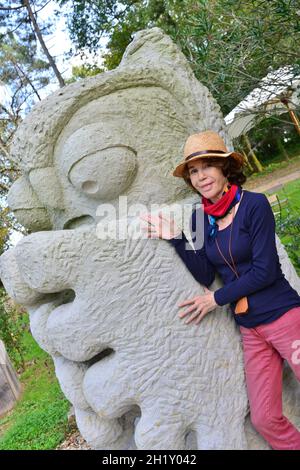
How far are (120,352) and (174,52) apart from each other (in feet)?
4.83

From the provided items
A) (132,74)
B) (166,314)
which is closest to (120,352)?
(166,314)

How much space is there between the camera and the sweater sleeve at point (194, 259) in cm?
163

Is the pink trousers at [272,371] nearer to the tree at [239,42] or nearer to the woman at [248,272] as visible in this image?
the woman at [248,272]

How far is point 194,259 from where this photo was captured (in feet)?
5.41

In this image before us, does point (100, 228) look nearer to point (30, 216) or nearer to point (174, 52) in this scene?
point (30, 216)

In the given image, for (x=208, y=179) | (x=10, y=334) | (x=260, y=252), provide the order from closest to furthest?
(x=260, y=252), (x=208, y=179), (x=10, y=334)

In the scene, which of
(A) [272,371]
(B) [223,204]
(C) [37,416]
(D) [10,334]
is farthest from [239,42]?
A: (D) [10,334]

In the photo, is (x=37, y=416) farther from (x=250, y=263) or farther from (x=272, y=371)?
(x=250, y=263)

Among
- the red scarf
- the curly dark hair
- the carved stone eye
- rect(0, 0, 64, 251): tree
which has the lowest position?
the red scarf

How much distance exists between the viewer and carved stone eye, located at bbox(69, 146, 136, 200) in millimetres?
1659

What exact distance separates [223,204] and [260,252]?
227 millimetres

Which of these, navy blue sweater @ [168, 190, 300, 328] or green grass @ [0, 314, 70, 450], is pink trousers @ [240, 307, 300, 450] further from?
green grass @ [0, 314, 70, 450]

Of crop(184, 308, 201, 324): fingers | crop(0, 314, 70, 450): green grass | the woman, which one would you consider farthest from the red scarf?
crop(0, 314, 70, 450): green grass

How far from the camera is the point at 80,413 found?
6.02 ft
